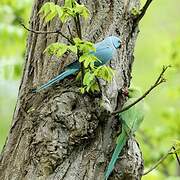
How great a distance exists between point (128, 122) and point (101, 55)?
276 mm

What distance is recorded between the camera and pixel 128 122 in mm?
2166

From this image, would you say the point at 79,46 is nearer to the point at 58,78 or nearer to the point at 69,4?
the point at 69,4

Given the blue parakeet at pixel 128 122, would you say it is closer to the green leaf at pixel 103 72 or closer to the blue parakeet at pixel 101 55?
the blue parakeet at pixel 101 55

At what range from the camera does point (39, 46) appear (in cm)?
229

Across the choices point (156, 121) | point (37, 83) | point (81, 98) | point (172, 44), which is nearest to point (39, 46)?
point (37, 83)

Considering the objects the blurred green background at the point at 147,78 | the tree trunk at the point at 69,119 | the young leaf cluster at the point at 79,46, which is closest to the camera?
the young leaf cluster at the point at 79,46

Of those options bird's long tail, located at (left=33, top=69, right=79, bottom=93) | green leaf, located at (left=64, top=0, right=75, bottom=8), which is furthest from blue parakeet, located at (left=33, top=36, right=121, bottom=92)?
green leaf, located at (left=64, top=0, right=75, bottom=8)

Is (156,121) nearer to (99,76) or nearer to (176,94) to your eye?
(176,94)

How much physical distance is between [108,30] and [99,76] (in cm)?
39

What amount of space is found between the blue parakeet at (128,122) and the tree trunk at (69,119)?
28 mm

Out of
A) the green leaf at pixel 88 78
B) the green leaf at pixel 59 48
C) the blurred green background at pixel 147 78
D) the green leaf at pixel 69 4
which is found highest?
the blurred green background at pixel 147 78

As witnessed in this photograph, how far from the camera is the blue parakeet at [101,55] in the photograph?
212cm

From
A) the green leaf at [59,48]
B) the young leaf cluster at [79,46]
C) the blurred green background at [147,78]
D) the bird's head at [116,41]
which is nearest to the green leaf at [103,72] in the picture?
the young leaf cluster at [79,46]

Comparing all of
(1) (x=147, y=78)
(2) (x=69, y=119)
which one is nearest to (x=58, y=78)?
(2) (x=69, y=119)
